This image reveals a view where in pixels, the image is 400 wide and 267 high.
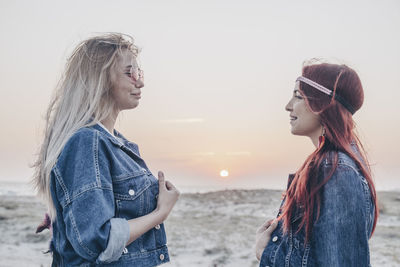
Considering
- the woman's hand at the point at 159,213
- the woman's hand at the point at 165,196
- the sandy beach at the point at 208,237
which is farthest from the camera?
the sandy beach at the point at 208,237

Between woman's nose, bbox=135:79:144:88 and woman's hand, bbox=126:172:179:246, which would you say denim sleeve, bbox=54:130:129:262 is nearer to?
woman's hand, bbox=126:172:179:246

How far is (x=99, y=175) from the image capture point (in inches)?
91.0

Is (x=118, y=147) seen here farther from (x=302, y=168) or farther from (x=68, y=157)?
(x=302, y=168)

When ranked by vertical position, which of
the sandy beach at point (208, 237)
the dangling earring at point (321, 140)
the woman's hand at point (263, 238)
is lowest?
the sandy beach at point (208, 237)

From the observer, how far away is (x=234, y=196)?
1988 centimetres

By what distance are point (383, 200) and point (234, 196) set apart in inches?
252

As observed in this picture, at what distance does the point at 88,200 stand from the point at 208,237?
8.87 m

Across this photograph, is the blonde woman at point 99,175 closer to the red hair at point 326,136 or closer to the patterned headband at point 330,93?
the red hair at point 326,136

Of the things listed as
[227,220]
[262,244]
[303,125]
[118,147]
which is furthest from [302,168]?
[227,220]

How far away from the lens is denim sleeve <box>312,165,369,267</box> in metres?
2.28

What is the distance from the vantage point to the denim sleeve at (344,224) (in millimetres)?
2281

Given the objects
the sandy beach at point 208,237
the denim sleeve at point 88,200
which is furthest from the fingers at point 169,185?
the sandy beach at point 208,237

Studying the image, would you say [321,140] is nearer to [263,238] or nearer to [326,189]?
[326,189]

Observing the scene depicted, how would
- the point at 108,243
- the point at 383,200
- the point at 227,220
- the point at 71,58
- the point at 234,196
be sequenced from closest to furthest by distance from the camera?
the point at 108,243
the point at 71,58
the point at 227,220
the point at 383,200
the point at 234,196
